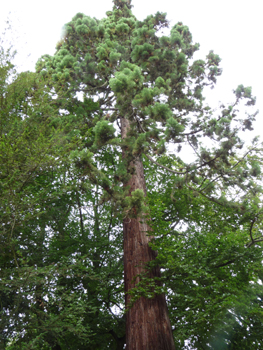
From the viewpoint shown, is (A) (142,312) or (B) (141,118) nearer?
(A) (142,312)

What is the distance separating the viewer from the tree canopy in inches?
162

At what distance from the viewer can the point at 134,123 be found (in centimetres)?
529

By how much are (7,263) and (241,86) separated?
5.74m

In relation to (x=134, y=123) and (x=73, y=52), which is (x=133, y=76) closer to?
(x=134, y=123)

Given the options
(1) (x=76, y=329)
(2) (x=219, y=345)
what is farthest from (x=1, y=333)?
(2) (x=219, y=345)

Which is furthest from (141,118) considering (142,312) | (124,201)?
(142,312)

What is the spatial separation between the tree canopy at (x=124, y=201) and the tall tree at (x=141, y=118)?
1.2 inches

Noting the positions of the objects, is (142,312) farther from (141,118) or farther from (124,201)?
(141,118)

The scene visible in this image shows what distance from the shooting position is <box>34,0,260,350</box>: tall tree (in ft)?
14.6

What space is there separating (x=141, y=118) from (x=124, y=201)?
1734 mm

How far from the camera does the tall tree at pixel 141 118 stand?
4.45m

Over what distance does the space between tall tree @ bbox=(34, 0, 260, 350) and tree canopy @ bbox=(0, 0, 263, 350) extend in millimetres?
30

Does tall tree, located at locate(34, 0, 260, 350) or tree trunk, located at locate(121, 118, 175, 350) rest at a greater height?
tall tree, located at locate(34, 0, 260, 350)

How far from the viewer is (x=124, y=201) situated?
4543 millimetres
